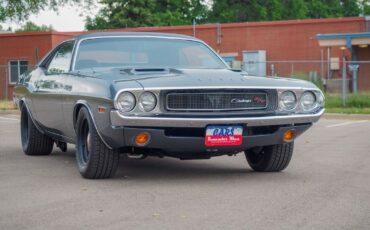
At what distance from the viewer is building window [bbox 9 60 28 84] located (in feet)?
133

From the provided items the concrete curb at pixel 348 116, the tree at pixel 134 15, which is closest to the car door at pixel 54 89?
the concrete curb at pixel 348 116

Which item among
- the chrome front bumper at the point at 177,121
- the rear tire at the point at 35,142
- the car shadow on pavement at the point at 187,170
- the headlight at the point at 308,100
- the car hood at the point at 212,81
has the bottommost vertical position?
the car shadow on pavement at the point at 187,170

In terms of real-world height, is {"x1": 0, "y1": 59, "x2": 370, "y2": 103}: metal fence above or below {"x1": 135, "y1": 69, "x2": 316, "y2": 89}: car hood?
below

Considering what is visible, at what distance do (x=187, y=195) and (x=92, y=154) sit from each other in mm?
1165

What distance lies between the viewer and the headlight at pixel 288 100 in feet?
25.1

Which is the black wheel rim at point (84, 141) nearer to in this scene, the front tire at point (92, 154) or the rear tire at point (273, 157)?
the front tire at point (92, 154)

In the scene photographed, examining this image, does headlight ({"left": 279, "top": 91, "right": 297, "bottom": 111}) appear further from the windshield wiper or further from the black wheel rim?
the black wheel rim

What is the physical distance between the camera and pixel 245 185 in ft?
24.3

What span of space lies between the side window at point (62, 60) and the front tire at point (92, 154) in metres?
1.15

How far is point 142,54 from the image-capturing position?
8.84m

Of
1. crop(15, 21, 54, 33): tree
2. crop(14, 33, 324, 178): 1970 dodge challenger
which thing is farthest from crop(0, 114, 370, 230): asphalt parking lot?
crop(15, 21, 54, 33): tree

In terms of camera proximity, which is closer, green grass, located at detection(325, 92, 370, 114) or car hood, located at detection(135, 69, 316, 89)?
car hood, located at detection(135, 69, 316, 89)

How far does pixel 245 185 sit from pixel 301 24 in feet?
96.8

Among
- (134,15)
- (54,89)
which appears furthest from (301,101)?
(134,15)
